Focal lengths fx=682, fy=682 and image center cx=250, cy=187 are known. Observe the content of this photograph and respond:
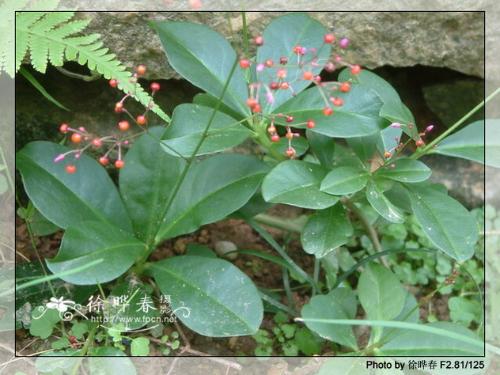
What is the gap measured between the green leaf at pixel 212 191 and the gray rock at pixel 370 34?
0.31 m

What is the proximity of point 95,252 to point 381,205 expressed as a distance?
22.6 inches

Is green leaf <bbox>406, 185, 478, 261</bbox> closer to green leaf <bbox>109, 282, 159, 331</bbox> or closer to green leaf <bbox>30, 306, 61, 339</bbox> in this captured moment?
green leaf <bbox>109, 282, 159, 331</bbox>

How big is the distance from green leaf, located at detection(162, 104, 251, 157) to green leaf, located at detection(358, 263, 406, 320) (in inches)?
16.6

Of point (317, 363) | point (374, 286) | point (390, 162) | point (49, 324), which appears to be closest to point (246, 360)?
point (317, 363)

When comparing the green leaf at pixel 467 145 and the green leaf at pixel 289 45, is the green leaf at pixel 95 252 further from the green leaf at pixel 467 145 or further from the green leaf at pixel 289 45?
the green leaf at pixel 467 145

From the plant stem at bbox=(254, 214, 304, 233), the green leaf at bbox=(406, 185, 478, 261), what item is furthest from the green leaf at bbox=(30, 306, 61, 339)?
the green leaf at bbox=(406, 185, 478, 261)

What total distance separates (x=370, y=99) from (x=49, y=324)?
831mm

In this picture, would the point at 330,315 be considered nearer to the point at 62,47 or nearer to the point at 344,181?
the point at 344,181

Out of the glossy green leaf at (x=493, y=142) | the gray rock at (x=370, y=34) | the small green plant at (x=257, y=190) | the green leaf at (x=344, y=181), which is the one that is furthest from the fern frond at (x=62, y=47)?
the glossy green leaf at (x=493, y=142)

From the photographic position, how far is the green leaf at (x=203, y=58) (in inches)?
56.2

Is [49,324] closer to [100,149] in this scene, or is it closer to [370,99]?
[100,149]

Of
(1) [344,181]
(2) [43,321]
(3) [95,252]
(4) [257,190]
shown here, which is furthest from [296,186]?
(2) [43,321]

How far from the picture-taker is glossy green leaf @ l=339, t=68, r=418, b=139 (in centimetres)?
142

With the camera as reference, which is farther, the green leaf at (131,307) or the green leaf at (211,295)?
the green leaf at (131,307)
